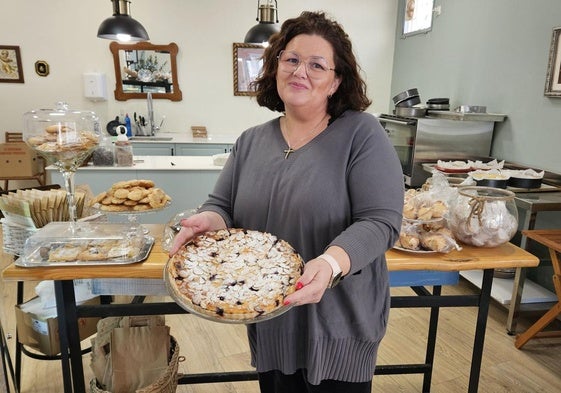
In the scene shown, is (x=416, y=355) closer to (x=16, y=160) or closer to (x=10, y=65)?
(x=16, y=160)

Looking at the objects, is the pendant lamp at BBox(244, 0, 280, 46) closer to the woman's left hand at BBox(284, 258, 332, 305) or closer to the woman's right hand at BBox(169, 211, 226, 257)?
the woman's right hand at BBox(169, 211, 226, 257)

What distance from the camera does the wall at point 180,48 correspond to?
4.70m

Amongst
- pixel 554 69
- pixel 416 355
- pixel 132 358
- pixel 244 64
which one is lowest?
pixel 416 355

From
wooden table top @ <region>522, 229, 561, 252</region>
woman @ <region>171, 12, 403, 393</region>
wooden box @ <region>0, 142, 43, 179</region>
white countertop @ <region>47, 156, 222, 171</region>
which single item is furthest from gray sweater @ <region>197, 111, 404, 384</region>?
wooden box @ <region>0, 142, 43, 179</region>

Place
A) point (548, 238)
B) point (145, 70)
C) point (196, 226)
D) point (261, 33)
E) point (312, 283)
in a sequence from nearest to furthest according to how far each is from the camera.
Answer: point (312, 283), point (196, 226), point (548, 238), point (261, 33), point (145, 70)

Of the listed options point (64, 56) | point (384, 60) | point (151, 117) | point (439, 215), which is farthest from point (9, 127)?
point (439, 215)

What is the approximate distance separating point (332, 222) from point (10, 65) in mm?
5119

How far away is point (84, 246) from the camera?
4.42 feet

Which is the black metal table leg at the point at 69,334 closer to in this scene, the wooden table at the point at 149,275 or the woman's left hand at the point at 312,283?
the wooden table at the point at 149,275

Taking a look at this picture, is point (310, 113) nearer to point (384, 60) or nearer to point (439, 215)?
point (439, 215)

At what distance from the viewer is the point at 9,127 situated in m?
4.77

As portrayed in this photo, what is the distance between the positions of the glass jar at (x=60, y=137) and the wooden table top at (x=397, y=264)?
1.25 feet

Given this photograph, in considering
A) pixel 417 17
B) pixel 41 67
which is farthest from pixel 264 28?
pixel 41 67

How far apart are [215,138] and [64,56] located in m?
2.00
